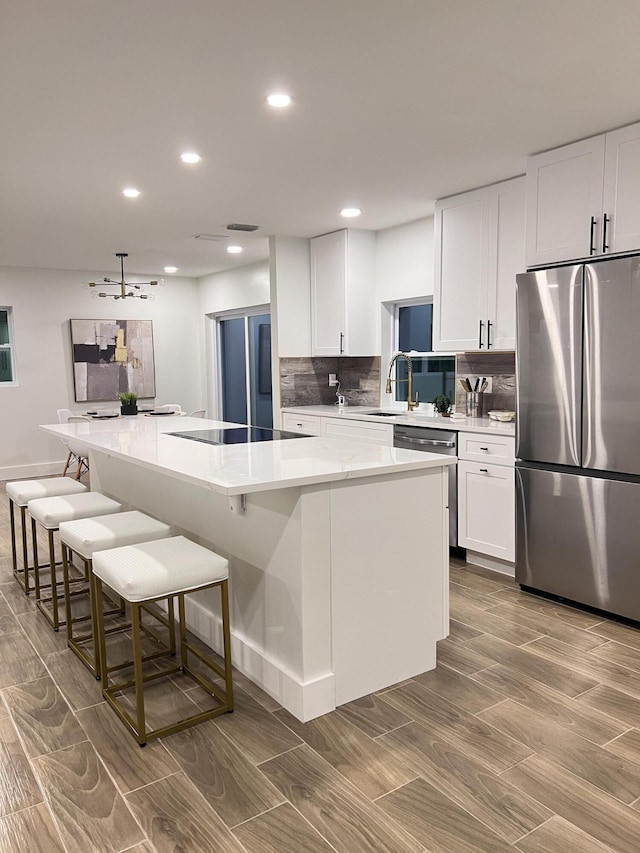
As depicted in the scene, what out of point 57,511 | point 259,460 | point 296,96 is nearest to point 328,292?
point 296,96

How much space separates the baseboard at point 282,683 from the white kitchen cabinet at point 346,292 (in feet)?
10.8

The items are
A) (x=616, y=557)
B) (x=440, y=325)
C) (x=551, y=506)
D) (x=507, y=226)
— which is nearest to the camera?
(x=616, y=557)

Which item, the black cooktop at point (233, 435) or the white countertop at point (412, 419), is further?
the white countertop at point (412, 419)

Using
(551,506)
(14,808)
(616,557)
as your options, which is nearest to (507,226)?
(551,506)

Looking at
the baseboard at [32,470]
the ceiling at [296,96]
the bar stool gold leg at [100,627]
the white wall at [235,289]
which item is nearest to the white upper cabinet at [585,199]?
the ceiling at [296,96]

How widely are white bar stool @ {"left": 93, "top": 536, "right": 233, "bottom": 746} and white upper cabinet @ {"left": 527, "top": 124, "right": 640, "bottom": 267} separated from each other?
8.19 feet

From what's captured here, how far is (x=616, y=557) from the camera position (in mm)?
3262

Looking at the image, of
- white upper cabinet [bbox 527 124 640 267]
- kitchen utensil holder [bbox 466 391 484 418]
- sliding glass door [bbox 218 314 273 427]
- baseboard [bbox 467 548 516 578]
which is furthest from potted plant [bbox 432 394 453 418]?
sliding glass door [bbox 218 314 273 427]

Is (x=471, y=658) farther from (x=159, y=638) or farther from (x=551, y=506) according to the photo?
(x=159, y=638)

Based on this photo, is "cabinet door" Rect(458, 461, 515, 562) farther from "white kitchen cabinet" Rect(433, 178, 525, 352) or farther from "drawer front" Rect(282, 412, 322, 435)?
A: "drawer front" Rect(282, 412, 322, 435)

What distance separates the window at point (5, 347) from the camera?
298 inches

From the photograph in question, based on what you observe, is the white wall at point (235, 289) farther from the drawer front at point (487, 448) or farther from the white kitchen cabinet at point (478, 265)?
the drawer front at point (487, 448)

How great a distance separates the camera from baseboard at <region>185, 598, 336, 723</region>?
240 centimetres

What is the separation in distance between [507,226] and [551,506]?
1835 millimetres
